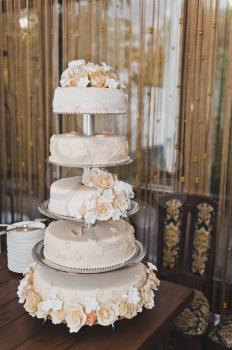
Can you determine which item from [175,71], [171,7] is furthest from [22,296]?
[171,7]

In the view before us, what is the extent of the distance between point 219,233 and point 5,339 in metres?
1.48

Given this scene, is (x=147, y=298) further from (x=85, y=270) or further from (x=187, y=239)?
(x=187, y=239)

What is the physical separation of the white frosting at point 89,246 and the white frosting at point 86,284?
Answer: 6 cm

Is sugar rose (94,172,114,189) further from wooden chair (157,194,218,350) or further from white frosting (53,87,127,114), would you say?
wooden chair (157,194,218,350)

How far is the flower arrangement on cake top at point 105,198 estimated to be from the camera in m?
1.31

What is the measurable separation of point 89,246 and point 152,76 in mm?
1423

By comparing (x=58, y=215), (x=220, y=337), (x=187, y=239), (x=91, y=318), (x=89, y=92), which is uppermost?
(x=89, y=92)

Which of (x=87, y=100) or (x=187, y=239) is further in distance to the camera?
(x=187, y=239)

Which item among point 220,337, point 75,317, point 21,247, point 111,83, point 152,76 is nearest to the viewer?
point 75,317

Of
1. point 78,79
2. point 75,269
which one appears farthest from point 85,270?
point 78,79

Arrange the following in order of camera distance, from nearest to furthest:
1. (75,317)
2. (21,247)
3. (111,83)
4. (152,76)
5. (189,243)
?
1. (75,317)
2. (111,83)
3. (21,247)
4. (189,243)
5. (152,76)

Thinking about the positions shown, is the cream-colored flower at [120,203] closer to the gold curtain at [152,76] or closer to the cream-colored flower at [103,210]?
the cream-colored flower at [103,210]

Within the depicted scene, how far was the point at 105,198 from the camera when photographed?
4.33 feet

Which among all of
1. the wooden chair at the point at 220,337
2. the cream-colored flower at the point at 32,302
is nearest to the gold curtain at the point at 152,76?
the wooden chair at the point at 220,337
